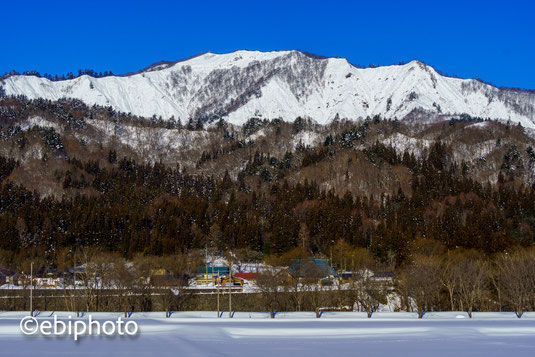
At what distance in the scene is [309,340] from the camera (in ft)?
84.9

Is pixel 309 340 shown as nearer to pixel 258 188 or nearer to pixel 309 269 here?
pixel 309 269

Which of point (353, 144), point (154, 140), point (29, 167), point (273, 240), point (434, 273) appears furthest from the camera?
point (154, 140)

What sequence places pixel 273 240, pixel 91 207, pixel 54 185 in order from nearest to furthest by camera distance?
pixel 273 240 < pixel 91 207 < pixel 54 185

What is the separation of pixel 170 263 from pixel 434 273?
2706 cm

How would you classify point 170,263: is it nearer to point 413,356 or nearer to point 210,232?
point 210,232

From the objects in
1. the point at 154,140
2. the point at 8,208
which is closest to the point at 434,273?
the point at 8,208

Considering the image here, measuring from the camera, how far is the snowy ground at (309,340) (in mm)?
21828

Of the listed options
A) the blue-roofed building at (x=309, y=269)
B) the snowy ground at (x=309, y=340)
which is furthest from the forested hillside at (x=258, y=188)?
the snowy ground at (x=309, y=340)

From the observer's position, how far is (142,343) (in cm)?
2377

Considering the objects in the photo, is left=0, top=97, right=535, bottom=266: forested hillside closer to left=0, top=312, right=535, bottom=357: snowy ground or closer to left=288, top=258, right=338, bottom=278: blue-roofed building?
left=288, top=258, right=338, bottom=278: blue-roofed building

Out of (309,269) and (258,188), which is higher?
(258,188)

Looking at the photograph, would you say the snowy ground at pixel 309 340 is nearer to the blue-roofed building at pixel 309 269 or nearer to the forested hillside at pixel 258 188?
the blue-roofed building at pixel 309 269

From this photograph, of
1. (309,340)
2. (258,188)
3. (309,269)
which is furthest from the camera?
(258,188)

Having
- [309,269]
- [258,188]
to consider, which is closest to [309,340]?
[309,269]
